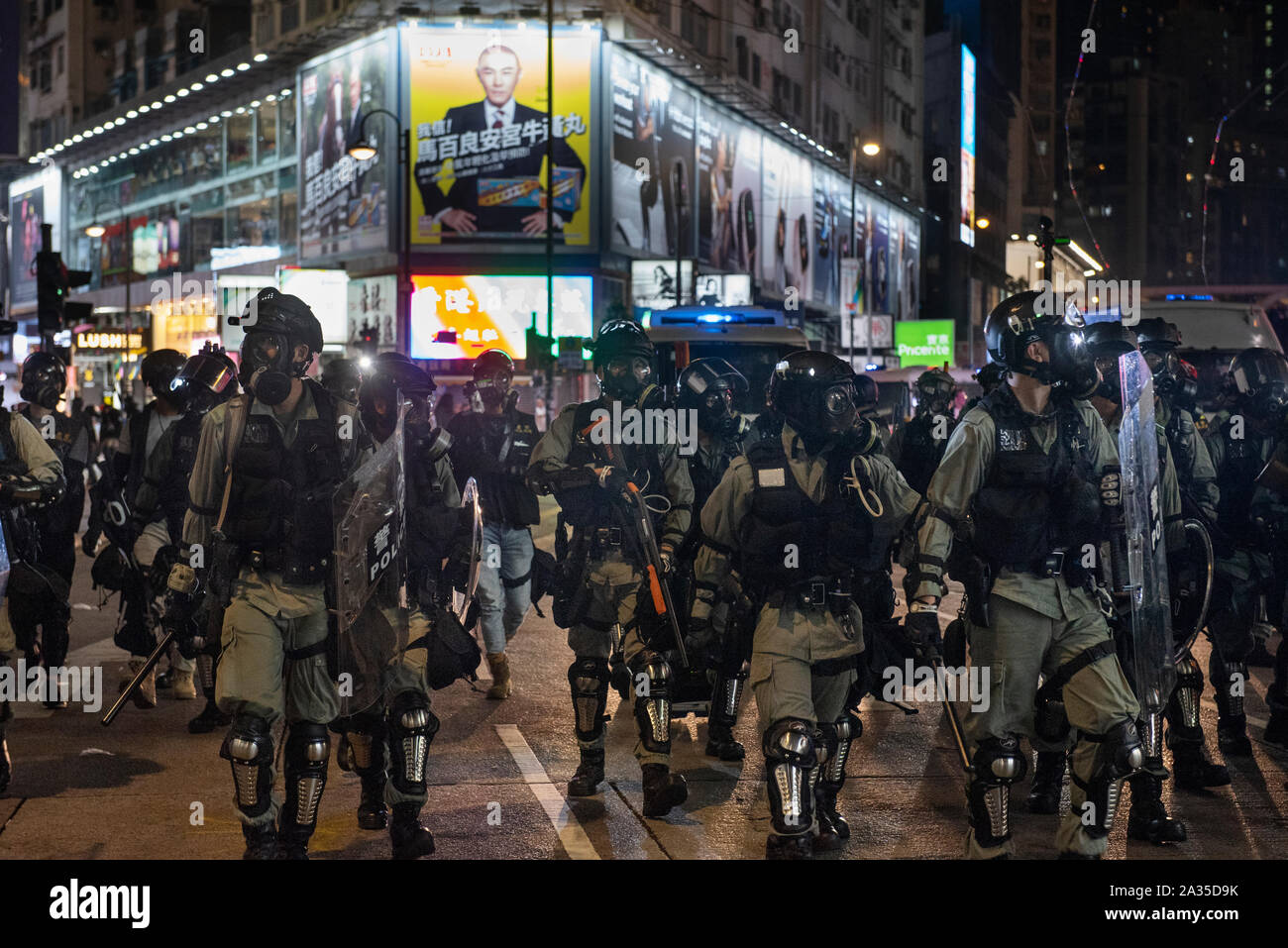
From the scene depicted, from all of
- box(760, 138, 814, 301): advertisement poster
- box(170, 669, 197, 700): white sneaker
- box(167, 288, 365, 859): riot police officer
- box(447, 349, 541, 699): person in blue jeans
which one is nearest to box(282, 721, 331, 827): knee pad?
box(167, 288, 365, 859): riot police officer

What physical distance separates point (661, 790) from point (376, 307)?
119 ft

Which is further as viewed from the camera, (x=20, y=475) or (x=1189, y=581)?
(x=1189, y=581)

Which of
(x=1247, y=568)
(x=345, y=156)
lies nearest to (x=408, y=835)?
(x=1247, y=568)

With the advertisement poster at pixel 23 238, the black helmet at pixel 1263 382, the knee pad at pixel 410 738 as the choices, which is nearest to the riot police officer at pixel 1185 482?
the black helmet at pixel 1263 382

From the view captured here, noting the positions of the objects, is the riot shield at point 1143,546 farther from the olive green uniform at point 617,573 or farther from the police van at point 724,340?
the police van at point 724,340

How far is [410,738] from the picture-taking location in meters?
5.81

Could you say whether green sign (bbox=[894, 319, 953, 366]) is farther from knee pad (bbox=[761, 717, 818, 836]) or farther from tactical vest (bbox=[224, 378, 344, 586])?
tactical vest (bbox=[224, 378, 344, 586])

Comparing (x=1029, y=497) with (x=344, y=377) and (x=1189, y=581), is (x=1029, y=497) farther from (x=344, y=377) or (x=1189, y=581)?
(x=344, y=377)

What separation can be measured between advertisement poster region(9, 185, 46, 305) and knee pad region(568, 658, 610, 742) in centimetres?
6824

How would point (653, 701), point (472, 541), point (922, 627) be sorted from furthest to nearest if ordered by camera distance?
1. point (653, 701)
2. point (472, 541)
3. point (922, 627)

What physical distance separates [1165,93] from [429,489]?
190 meters

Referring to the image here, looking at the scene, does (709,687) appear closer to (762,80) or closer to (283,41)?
(283,41)

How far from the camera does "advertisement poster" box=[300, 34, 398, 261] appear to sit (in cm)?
4019
